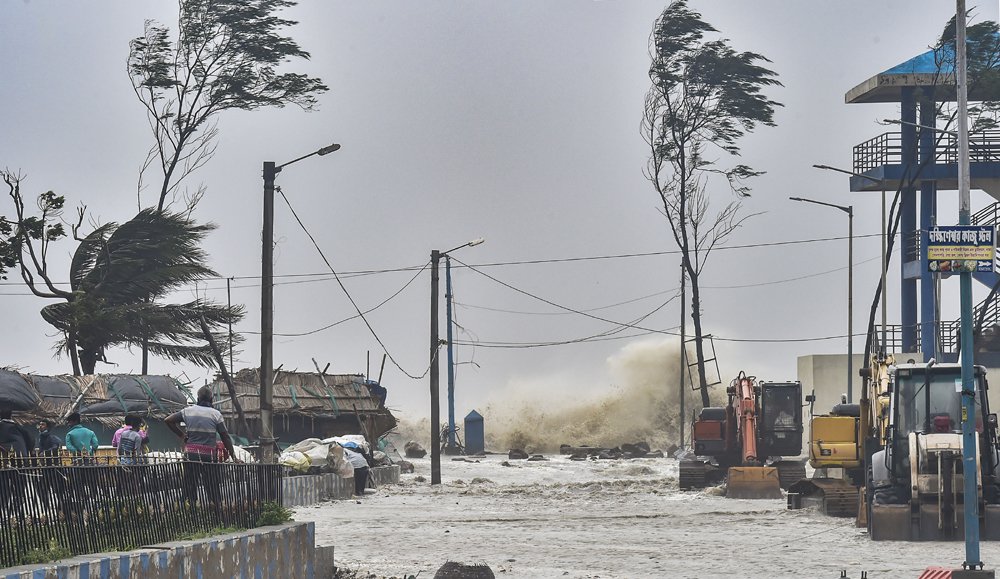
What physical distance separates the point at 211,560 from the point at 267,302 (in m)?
18.7

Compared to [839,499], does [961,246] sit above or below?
above

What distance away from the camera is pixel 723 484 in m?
42.1

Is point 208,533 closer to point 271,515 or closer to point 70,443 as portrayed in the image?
point 271,515

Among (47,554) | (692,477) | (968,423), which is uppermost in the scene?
(968,423)

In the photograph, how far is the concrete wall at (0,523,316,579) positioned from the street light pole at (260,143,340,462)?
1425cm

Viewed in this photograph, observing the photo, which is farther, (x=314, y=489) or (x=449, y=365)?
(x=449, y=365)

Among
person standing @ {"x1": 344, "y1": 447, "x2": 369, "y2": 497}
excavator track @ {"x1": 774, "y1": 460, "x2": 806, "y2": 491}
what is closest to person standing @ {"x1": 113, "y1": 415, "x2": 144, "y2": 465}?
person standing @ {"x1": 344, "y1": 447, "x2": 369, "y2": 497}

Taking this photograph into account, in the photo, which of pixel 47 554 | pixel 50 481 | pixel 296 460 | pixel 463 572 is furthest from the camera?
pixel 296 460

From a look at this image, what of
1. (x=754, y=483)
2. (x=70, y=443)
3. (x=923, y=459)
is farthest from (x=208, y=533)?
(x=754, y=483)

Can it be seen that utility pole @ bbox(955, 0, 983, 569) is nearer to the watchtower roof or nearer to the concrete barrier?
the concrete barrier

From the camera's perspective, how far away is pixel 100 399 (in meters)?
39.1

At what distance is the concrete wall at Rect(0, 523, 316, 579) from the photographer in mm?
12258

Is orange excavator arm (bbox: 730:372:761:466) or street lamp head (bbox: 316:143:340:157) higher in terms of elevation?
street lamp head (bbox: 316:143:340:157)

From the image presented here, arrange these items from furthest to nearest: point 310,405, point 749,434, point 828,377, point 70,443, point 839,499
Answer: point 828,377 < point 310,405 < point 749,434 < point 839,499 < point 70,443
